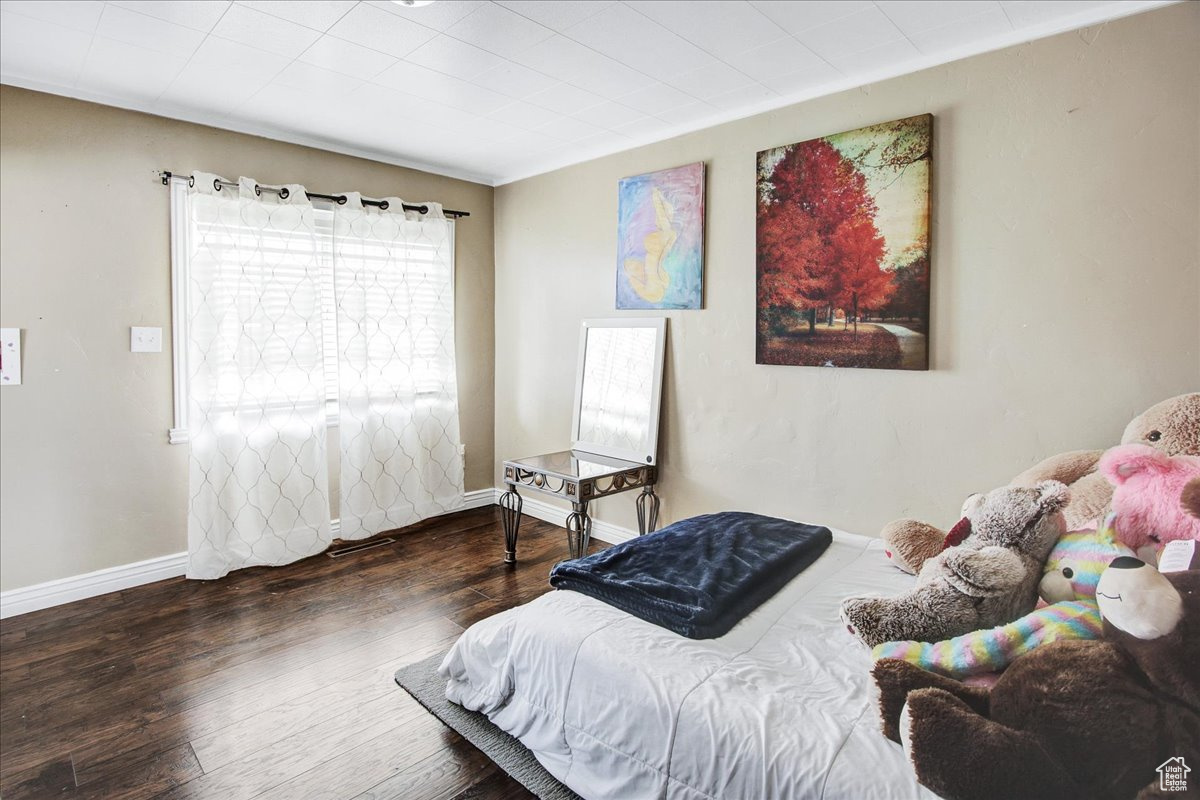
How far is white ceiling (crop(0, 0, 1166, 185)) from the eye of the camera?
2.17 metres

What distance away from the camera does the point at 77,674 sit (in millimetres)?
2426

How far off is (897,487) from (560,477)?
1.57m

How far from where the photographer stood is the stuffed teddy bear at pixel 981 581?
58.6 inches

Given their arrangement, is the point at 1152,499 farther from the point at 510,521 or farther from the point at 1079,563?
the point at 510,521

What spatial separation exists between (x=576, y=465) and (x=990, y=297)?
2063 mm

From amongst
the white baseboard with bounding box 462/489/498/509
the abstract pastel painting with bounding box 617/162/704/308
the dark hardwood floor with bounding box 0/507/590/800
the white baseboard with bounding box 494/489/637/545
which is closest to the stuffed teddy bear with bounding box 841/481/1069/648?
the dark hardwood floor with bounding box 0/507/590/800

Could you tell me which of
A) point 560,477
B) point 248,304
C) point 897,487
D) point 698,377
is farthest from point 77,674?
point 897,487

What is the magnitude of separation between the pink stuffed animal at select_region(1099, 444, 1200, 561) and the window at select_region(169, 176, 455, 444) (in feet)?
11.7

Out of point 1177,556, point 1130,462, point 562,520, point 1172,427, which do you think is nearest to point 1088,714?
point 1177,556

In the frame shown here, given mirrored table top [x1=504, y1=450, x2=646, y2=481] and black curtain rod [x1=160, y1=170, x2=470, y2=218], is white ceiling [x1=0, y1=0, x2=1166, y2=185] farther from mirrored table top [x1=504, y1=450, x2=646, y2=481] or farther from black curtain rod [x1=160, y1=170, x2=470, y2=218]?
mirrored table top [x1=504, y1=450, x2=646, y2=481]

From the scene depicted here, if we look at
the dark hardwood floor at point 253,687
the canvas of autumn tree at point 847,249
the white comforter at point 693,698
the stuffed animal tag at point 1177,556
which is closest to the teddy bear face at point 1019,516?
the stuffed animal tag at point 1177,556

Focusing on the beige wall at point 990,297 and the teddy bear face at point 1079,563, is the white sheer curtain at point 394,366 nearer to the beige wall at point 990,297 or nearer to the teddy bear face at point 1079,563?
the beige wall at point 990,297

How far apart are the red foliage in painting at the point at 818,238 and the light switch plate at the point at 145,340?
3045mm

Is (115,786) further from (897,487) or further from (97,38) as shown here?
(897,487)
